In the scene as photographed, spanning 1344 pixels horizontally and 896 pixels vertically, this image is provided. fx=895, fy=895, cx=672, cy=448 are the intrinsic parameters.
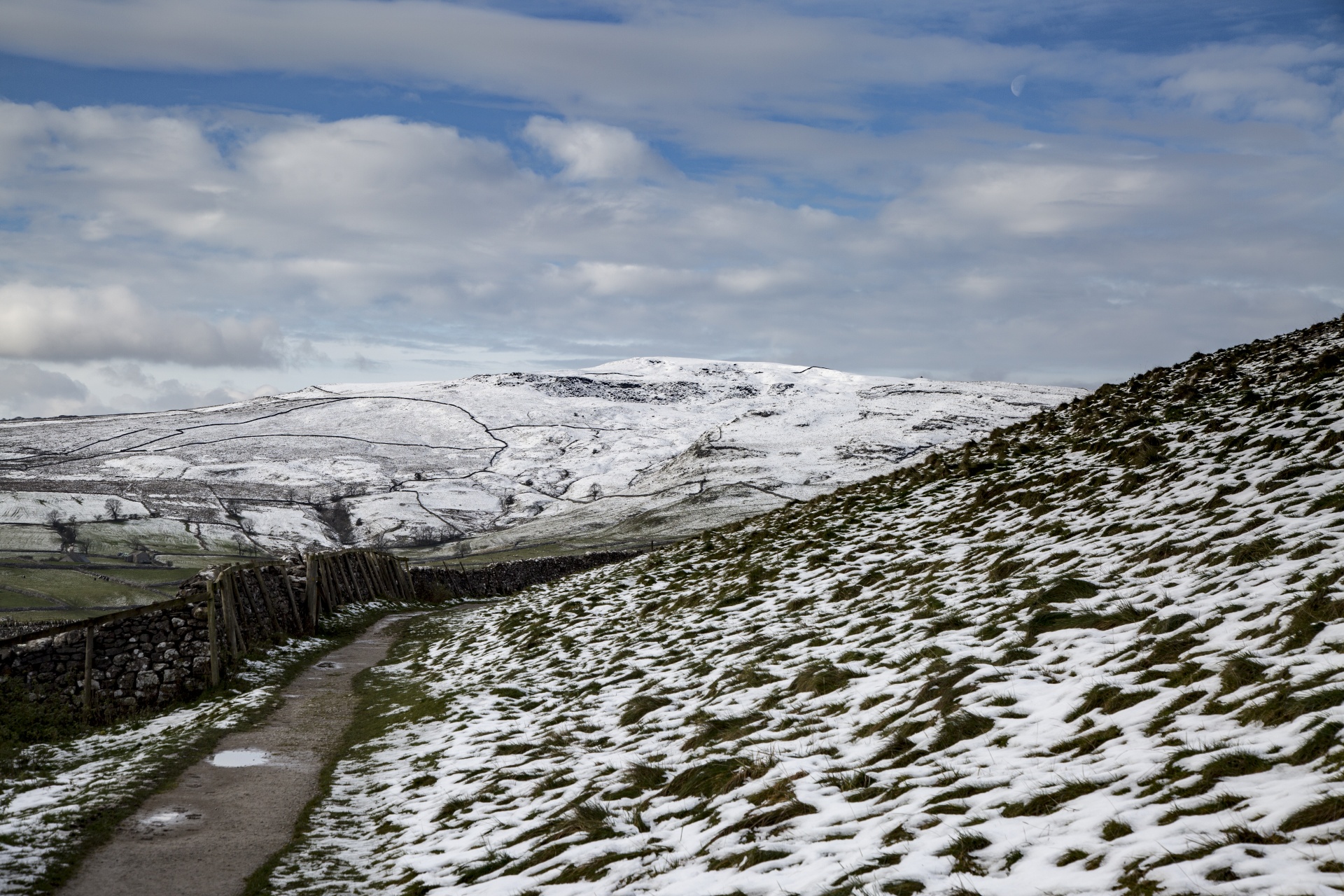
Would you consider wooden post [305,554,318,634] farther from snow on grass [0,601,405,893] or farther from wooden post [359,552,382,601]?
wooden post [359,552,382,601]

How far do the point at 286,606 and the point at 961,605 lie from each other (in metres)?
22.3

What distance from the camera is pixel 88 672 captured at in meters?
18.7

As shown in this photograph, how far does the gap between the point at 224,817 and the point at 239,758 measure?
338cm

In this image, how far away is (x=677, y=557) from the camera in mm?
31406

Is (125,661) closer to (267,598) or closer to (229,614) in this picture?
(229,614)

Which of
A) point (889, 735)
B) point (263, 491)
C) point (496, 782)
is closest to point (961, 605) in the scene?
point (889, 735)

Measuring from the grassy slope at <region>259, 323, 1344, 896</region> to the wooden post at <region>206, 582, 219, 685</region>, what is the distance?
152 inches

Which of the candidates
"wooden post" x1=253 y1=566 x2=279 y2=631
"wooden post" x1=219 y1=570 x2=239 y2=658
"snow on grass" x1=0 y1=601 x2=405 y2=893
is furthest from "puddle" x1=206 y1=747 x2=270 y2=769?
"wooden post" x1=253 y1=566 x2=279 y2=631

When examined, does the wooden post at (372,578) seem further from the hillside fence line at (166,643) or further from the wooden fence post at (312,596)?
the hillside fence line at (166,643)

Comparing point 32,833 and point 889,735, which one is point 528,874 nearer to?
point 889,735

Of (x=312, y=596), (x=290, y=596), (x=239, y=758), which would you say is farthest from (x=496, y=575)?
A: (x=239, y=758)

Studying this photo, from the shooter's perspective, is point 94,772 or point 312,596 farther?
point 312,596

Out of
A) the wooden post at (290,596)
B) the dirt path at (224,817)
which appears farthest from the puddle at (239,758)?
the wooden post at (290,596)

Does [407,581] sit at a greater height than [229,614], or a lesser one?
lesser
